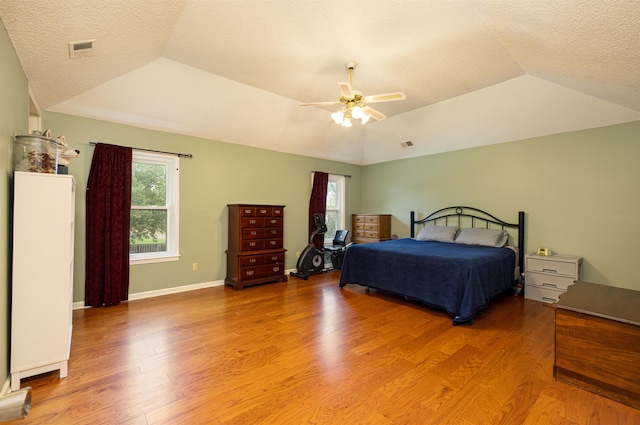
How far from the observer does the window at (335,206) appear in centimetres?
641

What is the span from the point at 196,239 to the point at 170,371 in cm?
247

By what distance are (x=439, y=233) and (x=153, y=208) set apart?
14.6 ft

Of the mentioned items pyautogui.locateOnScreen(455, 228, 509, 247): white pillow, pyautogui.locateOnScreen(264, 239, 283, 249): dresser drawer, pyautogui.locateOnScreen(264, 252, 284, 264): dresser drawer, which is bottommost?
pyautogui.locateOnScreen(264, 252, 284, 264): dresser drawer

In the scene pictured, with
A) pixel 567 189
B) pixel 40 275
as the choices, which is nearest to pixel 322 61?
pixel 40 275

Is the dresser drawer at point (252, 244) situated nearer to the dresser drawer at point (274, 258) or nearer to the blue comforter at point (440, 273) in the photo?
the dresser drawer at point (274, 258)

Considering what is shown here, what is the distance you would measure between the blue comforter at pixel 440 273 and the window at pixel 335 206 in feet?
6.83

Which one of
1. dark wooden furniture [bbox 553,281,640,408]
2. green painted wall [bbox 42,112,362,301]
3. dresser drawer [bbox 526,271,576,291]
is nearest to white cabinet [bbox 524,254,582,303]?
dresser drawer [bbox 526,271,576,291]

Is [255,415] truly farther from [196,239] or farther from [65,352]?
[196,239]

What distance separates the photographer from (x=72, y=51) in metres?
2.35

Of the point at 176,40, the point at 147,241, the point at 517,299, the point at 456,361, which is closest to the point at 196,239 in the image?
the point at 147,241

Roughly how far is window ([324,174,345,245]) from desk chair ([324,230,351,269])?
17.8 inches

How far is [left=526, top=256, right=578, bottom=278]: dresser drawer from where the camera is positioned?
3.65 metres

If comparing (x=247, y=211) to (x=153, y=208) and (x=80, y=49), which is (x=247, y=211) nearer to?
(x=153, y=208)

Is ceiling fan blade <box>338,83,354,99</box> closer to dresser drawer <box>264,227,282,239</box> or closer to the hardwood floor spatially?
the hardwood floor
